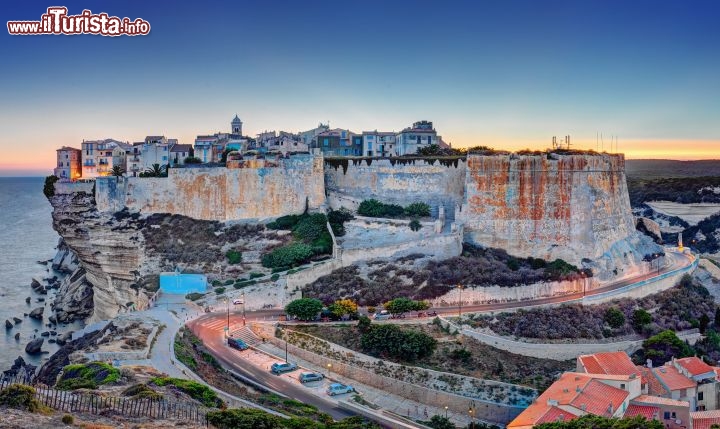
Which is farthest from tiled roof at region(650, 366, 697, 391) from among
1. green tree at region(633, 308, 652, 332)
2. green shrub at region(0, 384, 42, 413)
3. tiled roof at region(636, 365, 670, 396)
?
green shrub at region(0, 384, 42, 413)

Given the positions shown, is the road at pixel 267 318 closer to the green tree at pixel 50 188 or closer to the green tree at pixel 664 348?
the green tree at pixel 664 348

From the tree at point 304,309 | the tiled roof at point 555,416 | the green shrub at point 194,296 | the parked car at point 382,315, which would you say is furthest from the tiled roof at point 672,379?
the green shrub at point 194,296

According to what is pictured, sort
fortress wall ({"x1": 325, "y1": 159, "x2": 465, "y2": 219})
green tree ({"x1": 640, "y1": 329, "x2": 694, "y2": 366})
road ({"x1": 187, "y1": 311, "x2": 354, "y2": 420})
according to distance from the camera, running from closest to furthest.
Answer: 1. road ({"x1": 187, "y1": 311, "x2": 354, "y2": 420})
2. green tree ({"x1": 640, "y1": 329, "x2": 694, "y2": 366})
3. fortress wall ({"x1": 325, "y1": 159, "x2": 465, "y2": 219})

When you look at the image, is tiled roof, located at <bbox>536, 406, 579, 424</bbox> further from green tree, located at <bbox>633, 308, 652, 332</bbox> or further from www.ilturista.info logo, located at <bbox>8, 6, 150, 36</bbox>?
www.ilturista.info logo, located at <bbox>8, 6, 150, 36</bbox>

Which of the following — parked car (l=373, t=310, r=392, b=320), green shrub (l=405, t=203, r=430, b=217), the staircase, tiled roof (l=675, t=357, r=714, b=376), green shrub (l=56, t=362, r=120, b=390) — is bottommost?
tiled roof (l=675, t=357, r=714, b=376)

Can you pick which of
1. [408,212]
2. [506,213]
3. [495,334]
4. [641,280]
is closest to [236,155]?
[408,212]

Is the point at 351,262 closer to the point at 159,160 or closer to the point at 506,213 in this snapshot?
the point at 506,213
